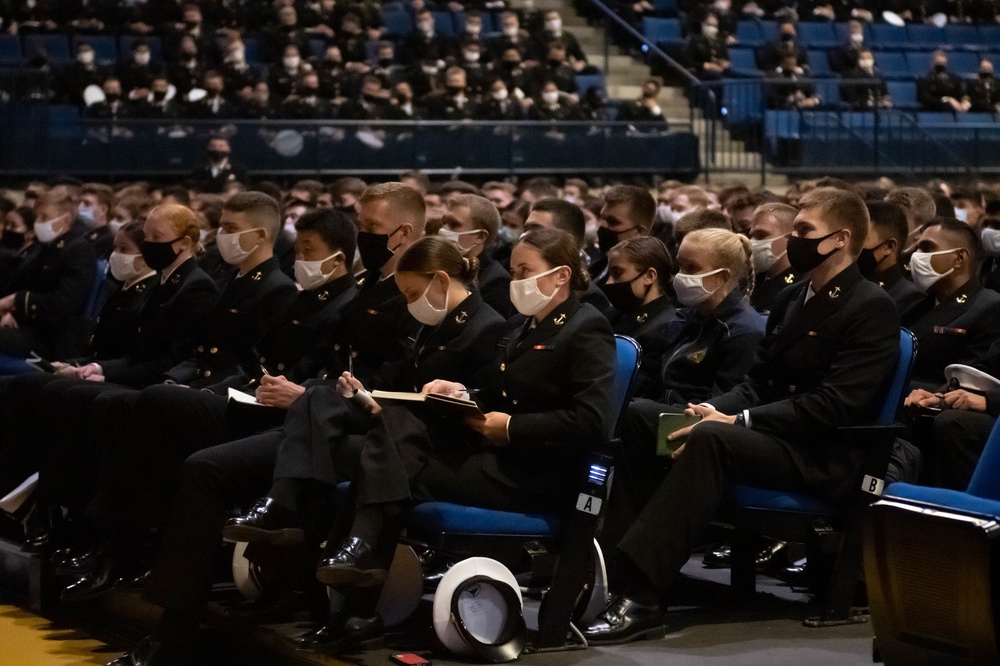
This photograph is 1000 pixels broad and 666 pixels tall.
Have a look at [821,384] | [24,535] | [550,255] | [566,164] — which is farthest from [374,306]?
[566,164]

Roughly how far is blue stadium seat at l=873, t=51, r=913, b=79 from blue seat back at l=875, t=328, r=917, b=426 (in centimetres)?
1359

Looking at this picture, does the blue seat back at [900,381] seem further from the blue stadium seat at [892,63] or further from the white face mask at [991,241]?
the blue stadium seat at [892,63]

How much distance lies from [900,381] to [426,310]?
4.82 ft

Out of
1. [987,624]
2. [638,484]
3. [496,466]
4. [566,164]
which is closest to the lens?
[987,624]

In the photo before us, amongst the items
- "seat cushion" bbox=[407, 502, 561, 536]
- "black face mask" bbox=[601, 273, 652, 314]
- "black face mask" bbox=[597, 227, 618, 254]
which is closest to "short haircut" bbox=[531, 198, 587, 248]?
"black face mask" bbox=[597, 227, 618, 254]

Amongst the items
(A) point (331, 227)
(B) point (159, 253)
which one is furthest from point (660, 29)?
(A) point (331, 227)

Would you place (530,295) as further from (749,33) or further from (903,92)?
(749,33)

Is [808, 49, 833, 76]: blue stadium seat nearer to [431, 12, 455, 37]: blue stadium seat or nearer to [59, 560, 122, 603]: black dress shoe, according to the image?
[431, 12, 455, 37]: blue stadium seat

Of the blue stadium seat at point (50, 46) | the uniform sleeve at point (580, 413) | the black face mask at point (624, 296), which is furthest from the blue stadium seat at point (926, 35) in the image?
the uniform sleeve at point (580, 413)

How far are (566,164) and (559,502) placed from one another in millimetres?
10245

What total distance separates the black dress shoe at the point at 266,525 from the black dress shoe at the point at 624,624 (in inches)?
36.6

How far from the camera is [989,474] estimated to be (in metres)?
3.94

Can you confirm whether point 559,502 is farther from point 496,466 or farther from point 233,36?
point 233,36

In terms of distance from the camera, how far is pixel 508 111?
1505cm
